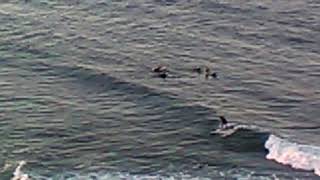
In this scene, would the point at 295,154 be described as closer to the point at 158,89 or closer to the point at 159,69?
the point at 158,89

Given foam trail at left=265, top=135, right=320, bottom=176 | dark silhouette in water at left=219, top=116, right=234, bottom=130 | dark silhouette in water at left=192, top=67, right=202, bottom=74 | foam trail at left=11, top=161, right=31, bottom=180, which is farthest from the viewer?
dark silhouette in water at left=192, top=67, right=202, bottom=74

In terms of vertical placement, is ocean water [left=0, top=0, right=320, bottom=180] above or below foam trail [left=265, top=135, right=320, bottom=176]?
above

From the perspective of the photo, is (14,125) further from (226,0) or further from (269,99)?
(226,0)

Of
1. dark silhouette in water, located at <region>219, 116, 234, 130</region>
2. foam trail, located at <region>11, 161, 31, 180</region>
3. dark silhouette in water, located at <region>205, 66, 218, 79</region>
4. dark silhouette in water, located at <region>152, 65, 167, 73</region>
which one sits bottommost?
foam trail, located at <region>11, 161, 31, 180</region>

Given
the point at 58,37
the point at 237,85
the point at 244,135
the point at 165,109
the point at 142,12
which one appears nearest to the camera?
the point at 244,135

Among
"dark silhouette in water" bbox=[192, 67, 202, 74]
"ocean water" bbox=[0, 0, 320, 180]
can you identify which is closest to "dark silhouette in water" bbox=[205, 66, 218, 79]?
"dark silhouette in water" bbox=[192, 67, 202, 74]

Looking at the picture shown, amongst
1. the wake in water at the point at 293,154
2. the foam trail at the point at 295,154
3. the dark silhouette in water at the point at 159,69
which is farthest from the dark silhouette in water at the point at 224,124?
the dark silhouette in water at the point at 159,69

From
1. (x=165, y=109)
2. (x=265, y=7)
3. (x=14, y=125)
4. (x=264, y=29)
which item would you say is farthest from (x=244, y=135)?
(x=265, y=7)

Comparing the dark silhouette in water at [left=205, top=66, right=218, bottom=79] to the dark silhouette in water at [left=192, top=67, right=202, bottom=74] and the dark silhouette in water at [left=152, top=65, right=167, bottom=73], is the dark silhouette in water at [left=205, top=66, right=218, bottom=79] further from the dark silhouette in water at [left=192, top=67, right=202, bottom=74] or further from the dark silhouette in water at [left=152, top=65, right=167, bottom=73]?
the dark silhouette in water at [left=152, top=65, right=167, bottom=73]
